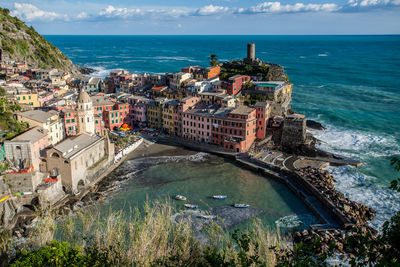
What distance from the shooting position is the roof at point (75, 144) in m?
50.7

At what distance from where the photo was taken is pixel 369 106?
10019 cm

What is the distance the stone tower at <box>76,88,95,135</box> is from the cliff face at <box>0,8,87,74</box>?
81089 millimetres

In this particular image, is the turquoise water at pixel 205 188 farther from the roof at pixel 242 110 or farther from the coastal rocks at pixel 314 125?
the coastal rocks at pixel 314 125

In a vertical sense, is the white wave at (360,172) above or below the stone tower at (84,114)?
below

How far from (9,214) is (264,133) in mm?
48293

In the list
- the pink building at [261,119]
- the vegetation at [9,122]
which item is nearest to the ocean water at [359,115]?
the pink building at [261,119]

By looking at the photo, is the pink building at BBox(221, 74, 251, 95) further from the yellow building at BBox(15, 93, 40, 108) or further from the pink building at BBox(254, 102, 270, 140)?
the yellow building at BBox(15, 93, 40, 108)

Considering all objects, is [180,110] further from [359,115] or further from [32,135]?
[359,115]

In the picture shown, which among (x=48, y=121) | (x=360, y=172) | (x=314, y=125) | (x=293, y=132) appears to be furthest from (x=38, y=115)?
(x=314, y=125)

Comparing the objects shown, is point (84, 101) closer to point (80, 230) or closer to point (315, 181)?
point (80, 230)

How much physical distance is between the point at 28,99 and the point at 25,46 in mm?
75720

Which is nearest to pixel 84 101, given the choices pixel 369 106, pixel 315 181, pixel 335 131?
pixel 315 181

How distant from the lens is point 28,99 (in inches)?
2847

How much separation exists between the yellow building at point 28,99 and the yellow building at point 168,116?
28055 mm
